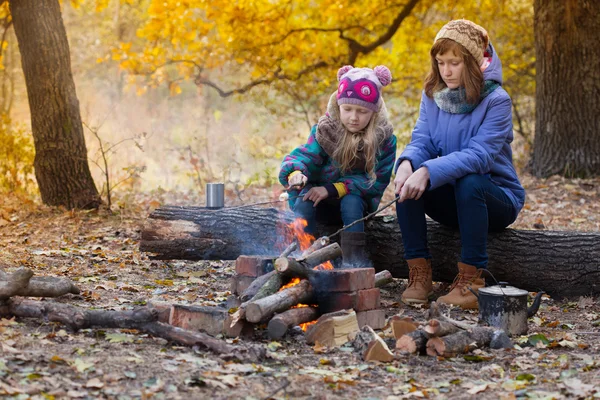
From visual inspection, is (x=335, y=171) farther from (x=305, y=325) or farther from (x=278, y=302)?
(x=278, y=302)

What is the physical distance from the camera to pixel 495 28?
11.1 metres

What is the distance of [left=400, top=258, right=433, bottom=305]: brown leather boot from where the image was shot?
4461mm

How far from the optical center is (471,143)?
431cm

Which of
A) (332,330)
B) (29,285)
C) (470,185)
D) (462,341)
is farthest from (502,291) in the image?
(29,285)

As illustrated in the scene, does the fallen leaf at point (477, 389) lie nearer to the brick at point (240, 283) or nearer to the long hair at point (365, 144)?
the brick at point (240, 283)

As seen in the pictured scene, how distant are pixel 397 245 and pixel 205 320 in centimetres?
177

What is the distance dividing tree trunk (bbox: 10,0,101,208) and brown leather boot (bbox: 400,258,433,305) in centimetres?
413

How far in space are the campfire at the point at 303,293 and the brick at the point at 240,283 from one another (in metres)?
0.05

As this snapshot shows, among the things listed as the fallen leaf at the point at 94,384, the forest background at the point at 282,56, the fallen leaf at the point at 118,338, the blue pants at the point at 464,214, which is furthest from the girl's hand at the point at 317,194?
the forest background at the point at 282,56

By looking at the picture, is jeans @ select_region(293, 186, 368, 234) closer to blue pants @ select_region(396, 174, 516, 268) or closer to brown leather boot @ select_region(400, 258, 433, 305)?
blue pants @ select_region(396, 174, 516, 268)

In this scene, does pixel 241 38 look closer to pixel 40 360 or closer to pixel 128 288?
pixel 128 288

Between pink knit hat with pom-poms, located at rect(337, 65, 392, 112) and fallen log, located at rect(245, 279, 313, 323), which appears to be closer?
fallen log, located at rect(245, 279, 313, 323)

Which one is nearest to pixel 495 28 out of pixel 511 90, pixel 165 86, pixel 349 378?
A: pixel 511 90

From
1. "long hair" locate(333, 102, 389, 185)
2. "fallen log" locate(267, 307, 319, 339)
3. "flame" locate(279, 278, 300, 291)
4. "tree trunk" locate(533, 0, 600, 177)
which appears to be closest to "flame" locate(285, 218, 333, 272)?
"long hair" locate(333, 102, 389, 185)
